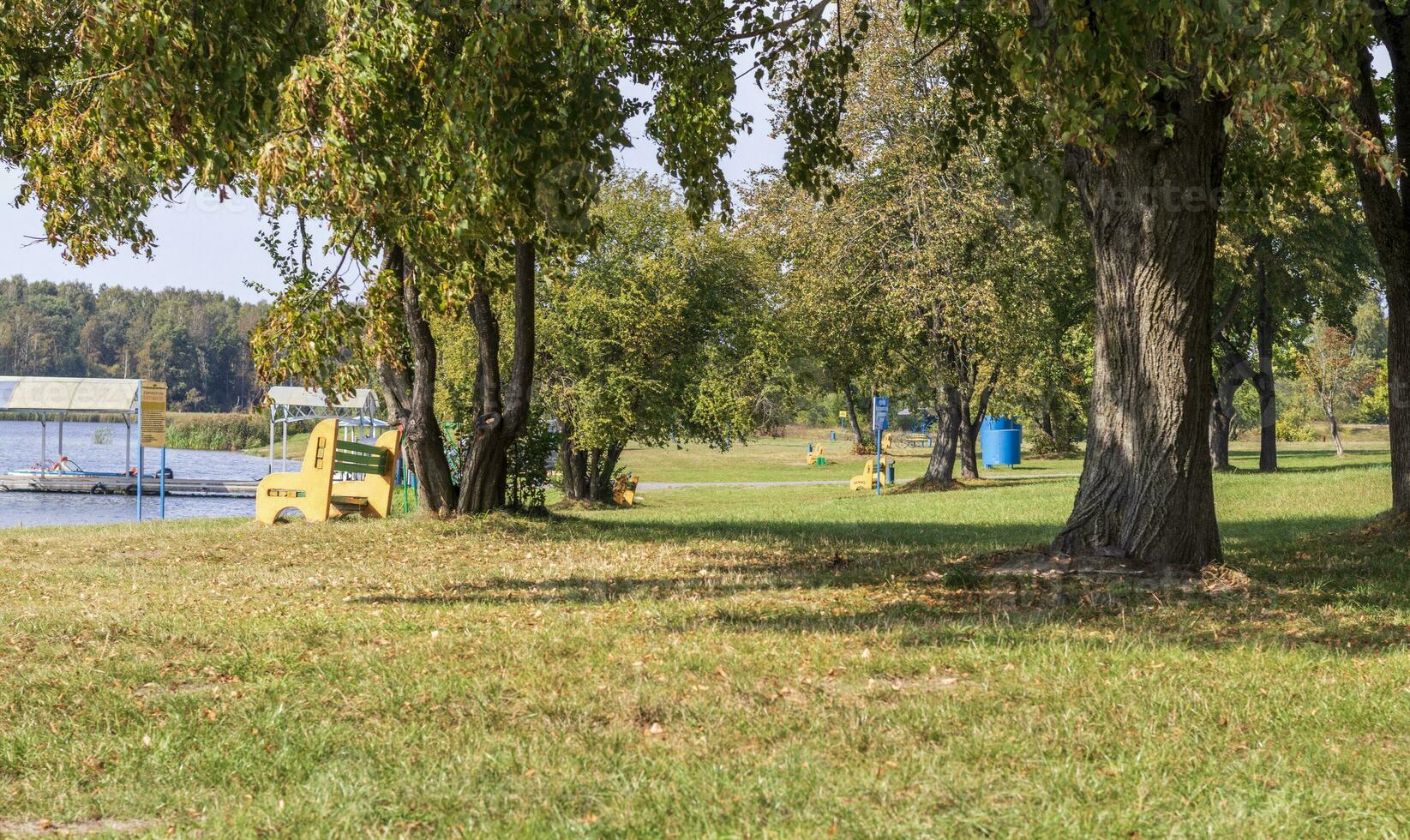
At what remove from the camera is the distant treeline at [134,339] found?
432 ft

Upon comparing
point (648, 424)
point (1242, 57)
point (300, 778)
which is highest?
point (1242, 57)

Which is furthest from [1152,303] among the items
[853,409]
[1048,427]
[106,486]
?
[1048,427]

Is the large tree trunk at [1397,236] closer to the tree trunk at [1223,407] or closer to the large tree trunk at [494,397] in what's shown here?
the large tree trunk at [494,397]

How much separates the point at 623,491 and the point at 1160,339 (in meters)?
24.2

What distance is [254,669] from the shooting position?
20.5 ft

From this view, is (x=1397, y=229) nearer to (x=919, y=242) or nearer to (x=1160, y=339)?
(x=1160, y=339)

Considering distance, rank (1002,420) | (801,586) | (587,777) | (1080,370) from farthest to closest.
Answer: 1. (1002,420)
2. (1080,370)
3. (801,586)
4. (587,777)

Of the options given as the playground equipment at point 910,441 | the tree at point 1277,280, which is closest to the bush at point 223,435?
the playground equipment at point 910,441

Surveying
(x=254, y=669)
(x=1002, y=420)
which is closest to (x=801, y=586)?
(x=254, y=669)

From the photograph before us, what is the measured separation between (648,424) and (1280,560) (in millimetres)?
19398

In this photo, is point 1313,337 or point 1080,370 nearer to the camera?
point 1080,370

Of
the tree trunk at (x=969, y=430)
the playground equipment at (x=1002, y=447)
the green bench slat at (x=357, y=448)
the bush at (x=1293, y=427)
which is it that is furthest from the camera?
the bush at (x=1293, y=427)

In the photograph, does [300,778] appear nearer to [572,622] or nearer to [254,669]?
[254,669]

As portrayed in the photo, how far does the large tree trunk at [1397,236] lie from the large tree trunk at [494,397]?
369 inches
